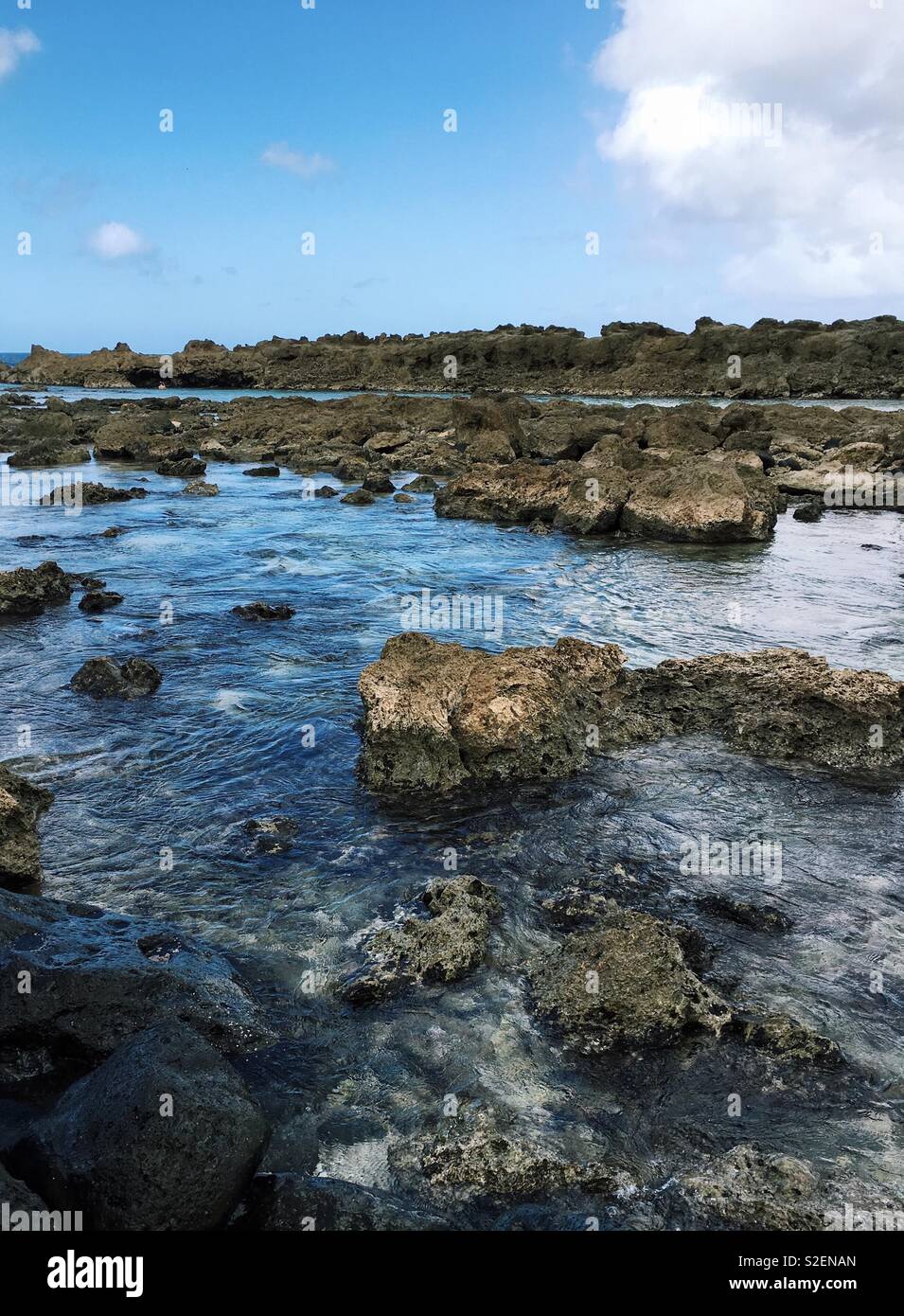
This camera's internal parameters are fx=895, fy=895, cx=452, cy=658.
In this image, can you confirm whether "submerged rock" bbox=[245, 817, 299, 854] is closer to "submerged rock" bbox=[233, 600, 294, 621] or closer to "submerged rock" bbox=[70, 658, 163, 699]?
"submerged rock" bbox=[70, 658, 163, 699]

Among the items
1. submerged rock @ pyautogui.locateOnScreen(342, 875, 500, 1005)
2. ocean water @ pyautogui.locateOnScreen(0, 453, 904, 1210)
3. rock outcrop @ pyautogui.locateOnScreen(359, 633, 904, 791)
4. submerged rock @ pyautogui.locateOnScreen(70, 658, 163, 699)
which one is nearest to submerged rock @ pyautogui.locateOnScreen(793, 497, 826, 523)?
ocean water @ pyautogui.locateOnScreen(0, 453, 904, 1210)

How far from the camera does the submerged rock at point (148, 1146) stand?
3.78 metres

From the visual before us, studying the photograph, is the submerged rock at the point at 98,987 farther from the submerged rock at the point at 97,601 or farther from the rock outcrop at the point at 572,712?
the submerged rock at the point at 97,601

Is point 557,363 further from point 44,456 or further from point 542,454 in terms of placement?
point 44,456

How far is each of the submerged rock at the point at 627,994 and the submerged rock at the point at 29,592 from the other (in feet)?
39.7

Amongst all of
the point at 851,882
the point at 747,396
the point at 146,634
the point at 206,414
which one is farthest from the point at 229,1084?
the point at 747,396

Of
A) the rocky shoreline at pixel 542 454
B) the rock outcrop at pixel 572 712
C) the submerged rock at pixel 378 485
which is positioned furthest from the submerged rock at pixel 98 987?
the submerged rock at pixel 378 485

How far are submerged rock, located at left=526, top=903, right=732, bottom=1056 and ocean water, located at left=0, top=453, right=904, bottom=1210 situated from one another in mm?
150

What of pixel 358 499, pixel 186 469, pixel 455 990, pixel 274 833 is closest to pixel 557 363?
pixel 186 469

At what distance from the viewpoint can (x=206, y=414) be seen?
59.8m

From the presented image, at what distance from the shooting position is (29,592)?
49.1 ft

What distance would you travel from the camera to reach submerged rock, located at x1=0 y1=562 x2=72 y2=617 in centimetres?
1469

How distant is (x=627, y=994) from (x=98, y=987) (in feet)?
10.2
